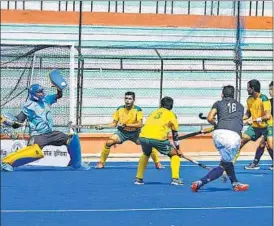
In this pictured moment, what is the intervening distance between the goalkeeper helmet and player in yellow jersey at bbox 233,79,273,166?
3265 millimetres

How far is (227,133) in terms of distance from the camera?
10820 millimetres

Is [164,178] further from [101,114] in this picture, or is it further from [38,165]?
[101,114]

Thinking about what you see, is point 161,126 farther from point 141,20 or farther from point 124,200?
point 141,20

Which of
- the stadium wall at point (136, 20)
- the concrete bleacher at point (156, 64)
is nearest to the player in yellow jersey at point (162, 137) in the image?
the concrete bleacher at point (156, 64)

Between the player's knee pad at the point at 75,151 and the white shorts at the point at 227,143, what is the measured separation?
2211mm

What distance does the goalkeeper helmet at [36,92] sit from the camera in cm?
1142

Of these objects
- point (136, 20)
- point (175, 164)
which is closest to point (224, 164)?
point (175, 164)

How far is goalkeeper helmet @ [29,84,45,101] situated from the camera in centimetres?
1142

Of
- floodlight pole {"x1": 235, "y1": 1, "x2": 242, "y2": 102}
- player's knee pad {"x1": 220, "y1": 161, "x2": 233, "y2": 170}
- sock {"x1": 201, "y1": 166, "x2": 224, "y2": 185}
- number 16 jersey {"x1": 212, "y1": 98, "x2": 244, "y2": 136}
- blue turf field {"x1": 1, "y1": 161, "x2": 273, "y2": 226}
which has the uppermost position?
floodlight pole {"x1": 235, "y1": 1, "x2": 242, "y2": 102}

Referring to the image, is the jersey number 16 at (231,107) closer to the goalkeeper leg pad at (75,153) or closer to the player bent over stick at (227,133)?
the player bent over stick at (227,133)

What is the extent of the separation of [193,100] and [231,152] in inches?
328

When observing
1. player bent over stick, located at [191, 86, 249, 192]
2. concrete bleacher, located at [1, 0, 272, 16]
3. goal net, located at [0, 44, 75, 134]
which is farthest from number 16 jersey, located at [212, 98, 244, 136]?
concrete bleacher, located at [1, 0, 272, 16]

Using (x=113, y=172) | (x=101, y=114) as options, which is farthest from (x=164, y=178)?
Result: (x=101, y=114)

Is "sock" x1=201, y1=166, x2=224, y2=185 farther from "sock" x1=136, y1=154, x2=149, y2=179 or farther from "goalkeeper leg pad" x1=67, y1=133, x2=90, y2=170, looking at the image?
"goalkeeper leg pad" x1=67, y1=133, x2=90, y2=170
